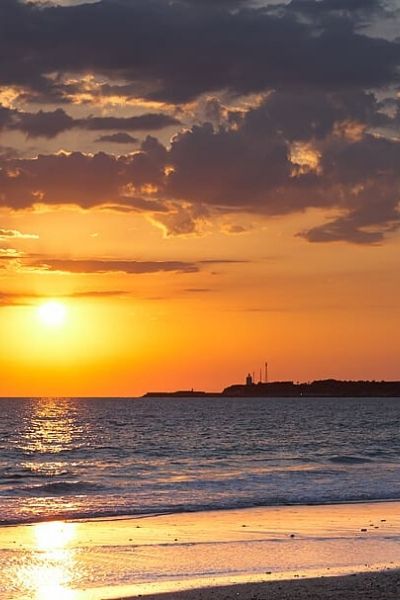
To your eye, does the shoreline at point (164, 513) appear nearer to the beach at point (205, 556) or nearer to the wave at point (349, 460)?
the beach at point (205, 556)

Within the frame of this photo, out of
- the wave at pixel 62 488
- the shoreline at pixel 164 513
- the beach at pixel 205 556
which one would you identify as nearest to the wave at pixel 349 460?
the wave at pixel 62 488

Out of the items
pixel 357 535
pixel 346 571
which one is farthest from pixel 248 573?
pixel 357 535

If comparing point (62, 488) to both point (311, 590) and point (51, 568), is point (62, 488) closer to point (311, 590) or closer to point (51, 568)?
point (51, 568)

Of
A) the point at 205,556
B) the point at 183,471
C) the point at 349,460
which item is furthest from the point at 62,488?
the point at 349,460

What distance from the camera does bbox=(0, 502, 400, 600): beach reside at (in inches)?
756

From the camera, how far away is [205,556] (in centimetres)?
2322

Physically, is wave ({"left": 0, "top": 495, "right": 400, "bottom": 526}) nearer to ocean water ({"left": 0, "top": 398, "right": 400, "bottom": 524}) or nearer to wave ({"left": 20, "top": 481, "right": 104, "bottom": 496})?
ocean water ({"left": 0, "top": 398, "right": 400, "bottom": 524})

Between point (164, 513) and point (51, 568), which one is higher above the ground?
point (164, 513)

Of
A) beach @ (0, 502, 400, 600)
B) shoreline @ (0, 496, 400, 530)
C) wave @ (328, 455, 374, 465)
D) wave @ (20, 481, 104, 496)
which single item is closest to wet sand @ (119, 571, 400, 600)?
beach @ (0, 502, 400, 600)

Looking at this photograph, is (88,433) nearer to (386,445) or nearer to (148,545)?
(386,445)

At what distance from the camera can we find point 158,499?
124ft

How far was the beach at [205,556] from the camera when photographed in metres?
19.2

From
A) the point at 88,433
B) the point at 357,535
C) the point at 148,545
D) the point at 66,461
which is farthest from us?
the point at 88,433

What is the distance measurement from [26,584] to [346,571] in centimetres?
632
